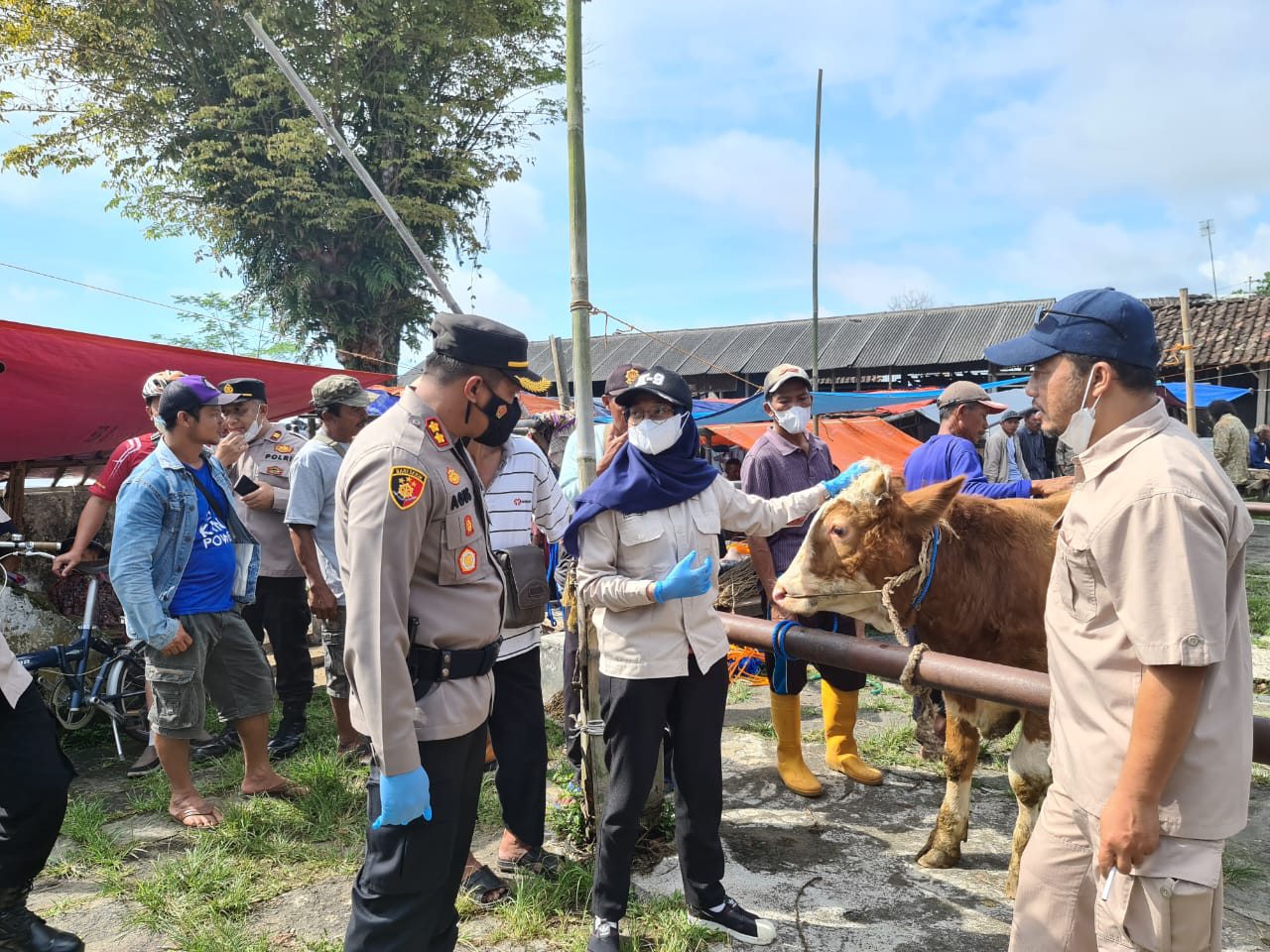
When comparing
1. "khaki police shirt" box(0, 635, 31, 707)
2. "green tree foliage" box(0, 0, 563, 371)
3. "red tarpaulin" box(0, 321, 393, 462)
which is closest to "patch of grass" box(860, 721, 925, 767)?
"khaki police shirt" box(0, 635, 31, 707)

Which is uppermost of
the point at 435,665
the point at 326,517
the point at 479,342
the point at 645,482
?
the point at 479,342

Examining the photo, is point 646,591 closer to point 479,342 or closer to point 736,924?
point 479,342

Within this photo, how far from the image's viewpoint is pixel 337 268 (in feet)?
59.6

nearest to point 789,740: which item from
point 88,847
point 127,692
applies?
point 88,847

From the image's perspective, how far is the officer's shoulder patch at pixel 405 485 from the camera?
1.84 m

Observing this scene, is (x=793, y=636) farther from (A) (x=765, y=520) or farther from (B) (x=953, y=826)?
(B) (x=953, y=826)

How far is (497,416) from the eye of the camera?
86.1 inches

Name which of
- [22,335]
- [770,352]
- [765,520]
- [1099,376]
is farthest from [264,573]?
[770,352]

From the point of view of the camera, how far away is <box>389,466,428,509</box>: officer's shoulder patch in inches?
72.5

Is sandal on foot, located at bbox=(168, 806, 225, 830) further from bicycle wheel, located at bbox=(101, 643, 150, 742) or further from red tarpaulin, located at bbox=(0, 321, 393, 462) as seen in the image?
red tarpaulin, located at bbox=(0, 321, 393, 462)

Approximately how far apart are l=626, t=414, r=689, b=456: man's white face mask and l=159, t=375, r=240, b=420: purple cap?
2.21m

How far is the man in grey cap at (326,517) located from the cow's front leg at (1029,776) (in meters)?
3.14

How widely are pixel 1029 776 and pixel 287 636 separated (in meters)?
3.95

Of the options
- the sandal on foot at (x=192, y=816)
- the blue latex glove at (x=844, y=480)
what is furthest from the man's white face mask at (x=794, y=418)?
the sandal on foot at (x=192, y=816)
